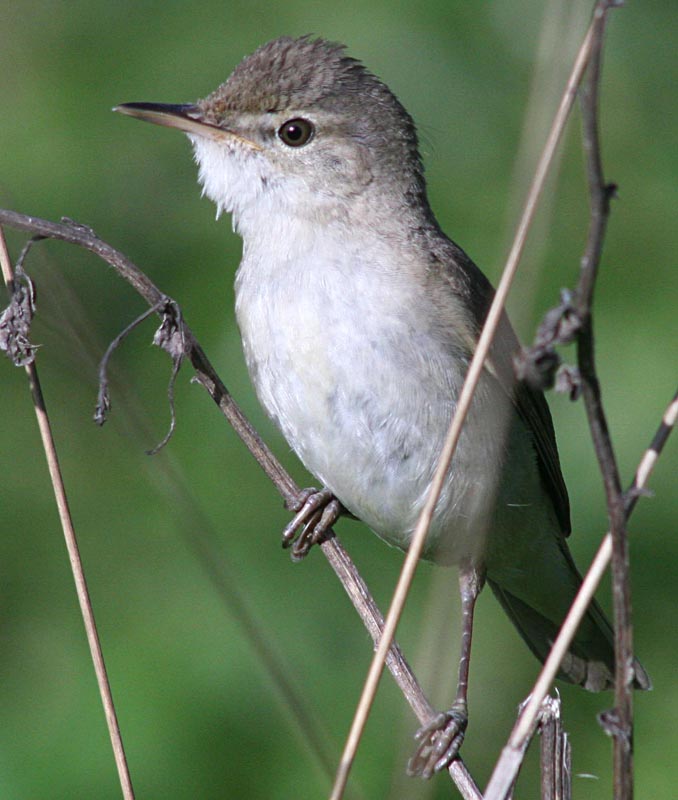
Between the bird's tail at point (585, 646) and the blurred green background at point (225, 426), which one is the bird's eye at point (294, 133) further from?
the bird's tail at point (585, 646)

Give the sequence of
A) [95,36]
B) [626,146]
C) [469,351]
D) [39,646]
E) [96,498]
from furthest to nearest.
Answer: [95,36]
[626,146]
[96,498]
[39,646]
[469,351]

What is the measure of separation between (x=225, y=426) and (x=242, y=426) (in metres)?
1.08

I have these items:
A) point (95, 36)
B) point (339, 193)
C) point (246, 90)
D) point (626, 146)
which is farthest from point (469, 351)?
point (95, 36)

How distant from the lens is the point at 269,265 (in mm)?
2766

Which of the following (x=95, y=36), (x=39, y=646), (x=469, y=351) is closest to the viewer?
(x=469, y=351)

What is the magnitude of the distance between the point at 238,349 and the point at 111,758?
1.19 metres

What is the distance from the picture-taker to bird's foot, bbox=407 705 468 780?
8.41ft

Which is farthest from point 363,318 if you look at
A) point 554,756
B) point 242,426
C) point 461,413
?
point 554,756

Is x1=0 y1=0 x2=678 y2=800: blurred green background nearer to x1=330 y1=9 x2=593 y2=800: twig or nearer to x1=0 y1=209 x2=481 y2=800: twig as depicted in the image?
x1=0 y1=209 x2=481 y2=800: twig

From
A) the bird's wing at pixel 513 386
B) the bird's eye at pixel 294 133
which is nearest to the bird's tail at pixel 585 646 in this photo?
the bird's wing at pixel 513 386

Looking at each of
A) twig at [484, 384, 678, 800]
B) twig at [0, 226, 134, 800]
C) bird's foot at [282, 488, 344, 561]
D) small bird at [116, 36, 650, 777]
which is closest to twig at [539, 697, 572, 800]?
twig at [484, 384, 678, 800]

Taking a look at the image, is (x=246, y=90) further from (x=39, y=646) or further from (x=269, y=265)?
(x=39, y=646)

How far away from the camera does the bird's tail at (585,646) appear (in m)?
3.17

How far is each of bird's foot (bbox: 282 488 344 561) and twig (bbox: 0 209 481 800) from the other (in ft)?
1.11
